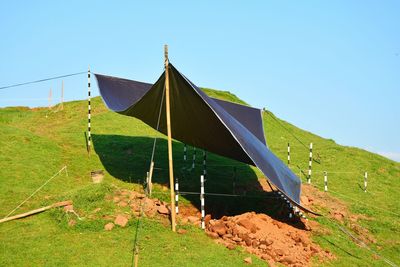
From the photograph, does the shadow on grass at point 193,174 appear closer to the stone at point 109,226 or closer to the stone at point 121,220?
the stone at point 121,220

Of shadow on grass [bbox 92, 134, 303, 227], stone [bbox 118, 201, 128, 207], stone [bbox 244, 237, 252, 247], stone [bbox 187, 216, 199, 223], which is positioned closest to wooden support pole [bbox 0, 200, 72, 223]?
stone [bbox 118, 201, 128, 207]

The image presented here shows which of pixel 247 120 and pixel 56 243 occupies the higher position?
pixel 247 120

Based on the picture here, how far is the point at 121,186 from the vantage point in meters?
15.6

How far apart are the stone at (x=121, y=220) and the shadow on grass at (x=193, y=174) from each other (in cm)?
290

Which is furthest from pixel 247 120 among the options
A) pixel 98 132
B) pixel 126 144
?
pixel 98 132

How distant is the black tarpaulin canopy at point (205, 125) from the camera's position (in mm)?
12930

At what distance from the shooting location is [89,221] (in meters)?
12.0

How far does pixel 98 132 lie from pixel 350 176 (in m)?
12.8

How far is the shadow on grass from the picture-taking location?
14.9m

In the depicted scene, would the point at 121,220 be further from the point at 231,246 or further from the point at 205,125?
the point at 205,125

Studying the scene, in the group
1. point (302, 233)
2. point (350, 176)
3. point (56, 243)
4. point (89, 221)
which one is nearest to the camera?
point (56, 243)

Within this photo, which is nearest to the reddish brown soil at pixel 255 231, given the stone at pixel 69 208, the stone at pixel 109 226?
the stone at pixel 109 226

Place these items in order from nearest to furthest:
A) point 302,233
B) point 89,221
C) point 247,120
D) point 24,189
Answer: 1. point 89,221
2. point 302,233
3. point 24,189
4. point 247,120

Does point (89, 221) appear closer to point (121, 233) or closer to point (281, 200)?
point (121, 233)
